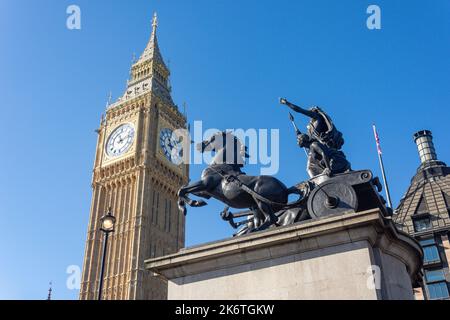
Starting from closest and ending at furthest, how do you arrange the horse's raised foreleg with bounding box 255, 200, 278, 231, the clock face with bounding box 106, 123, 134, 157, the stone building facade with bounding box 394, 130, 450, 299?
the horse's raised foreleg with bounding box 255, 200, 278, 231 < the stone building facade with bounding box 394, 130, 450, 299 < the clock face with bounding box 106, 123, 134, 157

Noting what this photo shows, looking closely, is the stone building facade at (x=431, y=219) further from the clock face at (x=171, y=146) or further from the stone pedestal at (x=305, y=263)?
the clock face at (x=171, y=146)

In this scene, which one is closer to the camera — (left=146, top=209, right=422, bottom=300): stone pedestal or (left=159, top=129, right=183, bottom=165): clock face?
(left=146, top=209, right=422, bottom=300): stone pedestal

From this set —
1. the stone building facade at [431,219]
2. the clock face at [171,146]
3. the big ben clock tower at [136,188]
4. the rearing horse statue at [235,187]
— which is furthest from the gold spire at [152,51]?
the rearing horse statue at [235,187]

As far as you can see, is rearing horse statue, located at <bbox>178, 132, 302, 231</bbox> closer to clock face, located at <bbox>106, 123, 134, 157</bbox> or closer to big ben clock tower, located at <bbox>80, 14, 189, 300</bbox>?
big ben clock tower, located at <bbox>80, 14, 189, 300</bbox>

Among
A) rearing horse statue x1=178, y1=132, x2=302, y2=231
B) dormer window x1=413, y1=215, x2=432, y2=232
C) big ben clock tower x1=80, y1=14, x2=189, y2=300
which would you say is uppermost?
big ben clock tower x1=80, y1=14, x2=189, y2=300

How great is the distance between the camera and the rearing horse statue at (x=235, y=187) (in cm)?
1031

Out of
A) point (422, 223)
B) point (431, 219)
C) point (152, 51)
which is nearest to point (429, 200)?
point (431, 219)

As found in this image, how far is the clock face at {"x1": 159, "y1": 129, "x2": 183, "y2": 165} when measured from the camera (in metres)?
77.8

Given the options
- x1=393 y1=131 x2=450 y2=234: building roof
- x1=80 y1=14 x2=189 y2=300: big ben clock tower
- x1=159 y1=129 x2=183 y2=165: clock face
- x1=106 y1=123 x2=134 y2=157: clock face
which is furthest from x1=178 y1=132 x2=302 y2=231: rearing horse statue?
x1=159 y1=129 x2=183 y2=165: clock face

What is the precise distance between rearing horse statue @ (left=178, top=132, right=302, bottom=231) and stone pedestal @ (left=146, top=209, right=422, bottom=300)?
109cm

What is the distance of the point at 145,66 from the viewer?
285 ft
